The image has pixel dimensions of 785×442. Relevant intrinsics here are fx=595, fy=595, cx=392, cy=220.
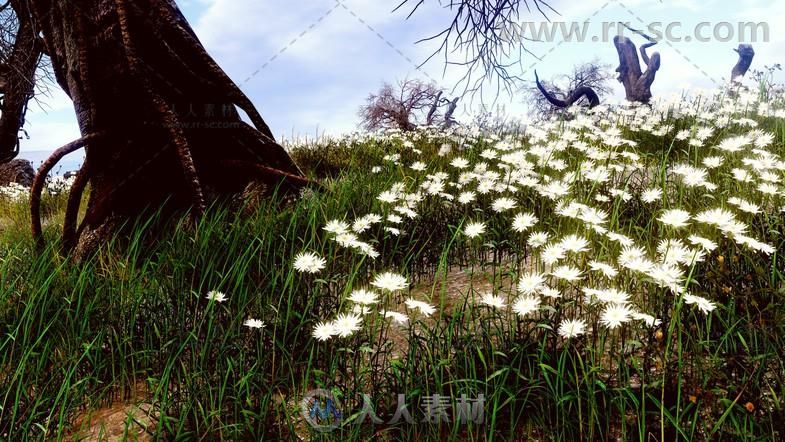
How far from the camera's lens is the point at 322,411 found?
2.18 m

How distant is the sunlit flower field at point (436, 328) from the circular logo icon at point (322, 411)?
0.05 feet

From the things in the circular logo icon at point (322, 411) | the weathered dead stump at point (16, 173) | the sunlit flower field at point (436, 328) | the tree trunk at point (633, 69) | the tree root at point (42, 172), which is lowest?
the circular logo icon at point (322, 411)

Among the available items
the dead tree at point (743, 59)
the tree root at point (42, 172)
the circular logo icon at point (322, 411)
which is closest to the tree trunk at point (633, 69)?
the dead tree at point (743, 59)

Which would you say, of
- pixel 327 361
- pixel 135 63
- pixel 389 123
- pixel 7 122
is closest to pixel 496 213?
pixel 327 361

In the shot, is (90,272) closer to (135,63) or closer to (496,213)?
Result: (135,63)

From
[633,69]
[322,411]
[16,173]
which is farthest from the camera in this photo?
[633,69]

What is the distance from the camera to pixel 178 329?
2836mm

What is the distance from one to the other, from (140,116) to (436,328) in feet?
10.4

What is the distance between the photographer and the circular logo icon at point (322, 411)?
2104 mm

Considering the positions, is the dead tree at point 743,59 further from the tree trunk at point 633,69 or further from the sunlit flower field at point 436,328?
the sunlit flower field at point 436,328

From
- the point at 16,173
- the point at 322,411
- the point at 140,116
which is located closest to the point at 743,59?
the point at 140,116

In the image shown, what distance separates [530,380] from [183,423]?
1259mm

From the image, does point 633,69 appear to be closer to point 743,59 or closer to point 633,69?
point 633,69

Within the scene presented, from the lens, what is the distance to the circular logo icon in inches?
82.8
